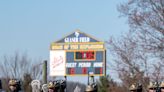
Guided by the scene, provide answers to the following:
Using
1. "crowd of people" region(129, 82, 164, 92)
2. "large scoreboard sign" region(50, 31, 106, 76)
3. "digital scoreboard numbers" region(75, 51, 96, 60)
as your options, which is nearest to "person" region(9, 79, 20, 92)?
"crowd of people" region(129, 82, 164, 92)

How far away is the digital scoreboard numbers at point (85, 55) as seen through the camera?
36.6 m

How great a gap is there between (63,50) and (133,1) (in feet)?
23.8

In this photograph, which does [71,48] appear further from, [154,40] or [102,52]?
[154,40]

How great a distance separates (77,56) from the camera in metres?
37.1

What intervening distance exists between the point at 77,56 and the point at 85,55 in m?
0.60

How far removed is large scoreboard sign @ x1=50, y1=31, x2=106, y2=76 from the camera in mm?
36281

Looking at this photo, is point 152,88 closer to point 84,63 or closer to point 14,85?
point 14,85

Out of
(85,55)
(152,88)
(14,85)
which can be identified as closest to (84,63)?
(85,55)

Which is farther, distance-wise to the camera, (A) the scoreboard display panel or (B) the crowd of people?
(A) the scoreboard display panel

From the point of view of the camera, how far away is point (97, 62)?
36312mm

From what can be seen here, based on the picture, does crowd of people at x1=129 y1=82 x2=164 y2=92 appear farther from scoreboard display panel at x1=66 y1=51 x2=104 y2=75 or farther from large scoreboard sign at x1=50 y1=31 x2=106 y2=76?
scoreboard display panel at x1=66 y1=51 x2=104 y2=75

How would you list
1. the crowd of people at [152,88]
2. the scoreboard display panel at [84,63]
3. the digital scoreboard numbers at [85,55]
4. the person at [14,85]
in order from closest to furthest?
the person at [14,85], the crowd of people at [152,88], the scoreboard display panel at [84,63], the digital scoreboard numbers at [85,55]

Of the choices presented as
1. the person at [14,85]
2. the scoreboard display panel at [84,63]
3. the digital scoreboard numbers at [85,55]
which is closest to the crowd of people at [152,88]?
the person at [14,85]

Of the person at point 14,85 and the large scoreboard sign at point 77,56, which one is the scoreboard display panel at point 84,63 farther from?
the person at point 14,85
